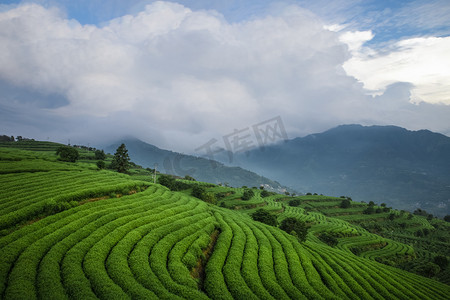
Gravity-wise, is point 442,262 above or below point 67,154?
below

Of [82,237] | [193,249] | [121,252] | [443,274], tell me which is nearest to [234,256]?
[193,249]

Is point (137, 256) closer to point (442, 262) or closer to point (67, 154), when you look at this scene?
point (67, 154)

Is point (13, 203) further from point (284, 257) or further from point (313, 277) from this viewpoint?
point (313, 277)

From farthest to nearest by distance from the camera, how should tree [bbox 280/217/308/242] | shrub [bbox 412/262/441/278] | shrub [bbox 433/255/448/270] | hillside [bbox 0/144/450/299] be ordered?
shrub [bbox 433/255/448/270], shrub [bbox 412/262/441/278], tree [bbox 280/217/308/242], hillside [bbox 0/144/450/299]

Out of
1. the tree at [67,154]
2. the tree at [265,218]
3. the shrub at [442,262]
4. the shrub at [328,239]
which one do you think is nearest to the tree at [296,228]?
the tree at [265,218]

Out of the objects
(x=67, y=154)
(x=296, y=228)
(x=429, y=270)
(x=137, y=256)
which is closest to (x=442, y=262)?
(x=429, y=270)

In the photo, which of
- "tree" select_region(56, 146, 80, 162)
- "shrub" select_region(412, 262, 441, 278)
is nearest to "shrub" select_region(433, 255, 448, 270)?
"shrub" select_region(412, 262, 441, 278)

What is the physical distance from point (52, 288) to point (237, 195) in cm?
10396

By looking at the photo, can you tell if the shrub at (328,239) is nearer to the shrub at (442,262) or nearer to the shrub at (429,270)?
the shrub at (429,270)

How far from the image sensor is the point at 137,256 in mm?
19266

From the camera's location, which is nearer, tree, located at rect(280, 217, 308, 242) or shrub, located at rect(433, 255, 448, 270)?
tree, located at rect(280, 217, 308, 242)

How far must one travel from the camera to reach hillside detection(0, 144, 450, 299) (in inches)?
603

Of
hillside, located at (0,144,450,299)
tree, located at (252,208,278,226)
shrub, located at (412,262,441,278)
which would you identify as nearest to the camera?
hillside, located at (0,144,450,299)

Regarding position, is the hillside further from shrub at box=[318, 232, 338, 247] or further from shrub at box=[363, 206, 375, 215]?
shrub at box=[363, 206, 375, 215]
